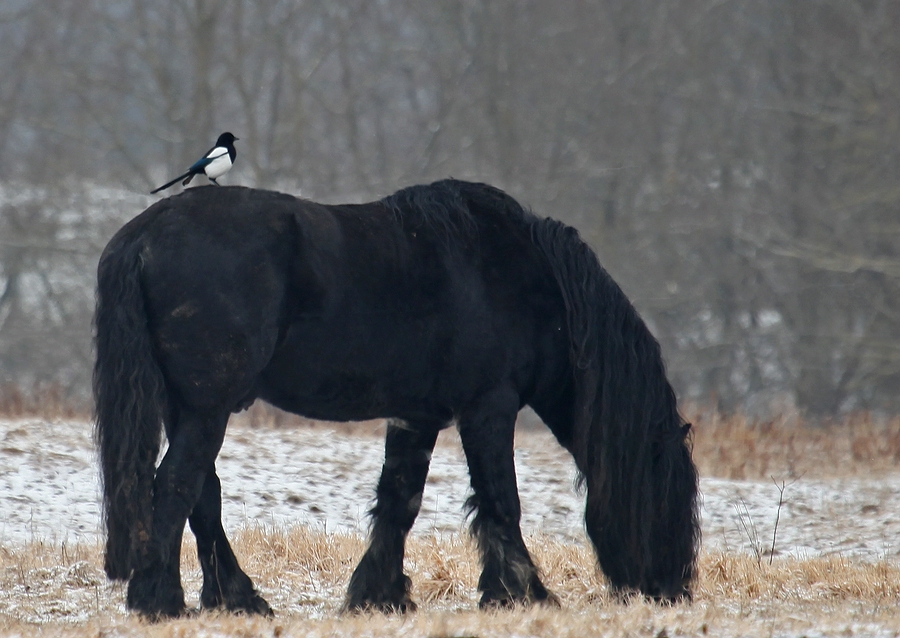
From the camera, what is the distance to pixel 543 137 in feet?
71.8

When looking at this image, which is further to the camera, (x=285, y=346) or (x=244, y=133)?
(x=244, y=133)

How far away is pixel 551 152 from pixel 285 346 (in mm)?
17893

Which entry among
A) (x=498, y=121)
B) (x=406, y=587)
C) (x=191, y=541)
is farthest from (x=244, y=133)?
(x=406, y=587)

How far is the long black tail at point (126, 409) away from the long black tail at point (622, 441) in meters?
1.98

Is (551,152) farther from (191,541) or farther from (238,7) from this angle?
(191,541)

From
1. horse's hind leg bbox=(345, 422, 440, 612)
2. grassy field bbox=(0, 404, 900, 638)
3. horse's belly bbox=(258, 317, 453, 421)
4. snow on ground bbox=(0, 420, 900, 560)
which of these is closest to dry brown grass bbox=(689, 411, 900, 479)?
snow on ground bbox=(0, 420, 900, 560)

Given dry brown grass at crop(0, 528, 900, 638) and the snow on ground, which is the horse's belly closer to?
dry brown grass at crop(0, 528, 900, 638)

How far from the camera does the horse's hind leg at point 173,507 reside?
4418 mm

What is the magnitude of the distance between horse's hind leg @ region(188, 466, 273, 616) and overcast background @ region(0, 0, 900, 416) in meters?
15.0

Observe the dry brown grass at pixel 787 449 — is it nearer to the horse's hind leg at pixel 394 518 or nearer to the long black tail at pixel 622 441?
the long black tail at pixel 622 441

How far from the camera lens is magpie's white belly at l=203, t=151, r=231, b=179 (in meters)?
4.93

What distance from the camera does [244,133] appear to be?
2219 cm

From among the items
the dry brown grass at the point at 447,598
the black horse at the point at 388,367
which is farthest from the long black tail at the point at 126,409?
the dry brown grass at the point at 447,598

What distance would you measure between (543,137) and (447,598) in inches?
671
